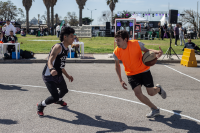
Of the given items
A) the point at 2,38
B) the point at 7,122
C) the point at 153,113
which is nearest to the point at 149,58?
the point at 153,113

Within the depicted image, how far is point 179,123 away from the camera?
173 inches

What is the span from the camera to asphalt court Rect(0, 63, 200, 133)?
13.7 feet

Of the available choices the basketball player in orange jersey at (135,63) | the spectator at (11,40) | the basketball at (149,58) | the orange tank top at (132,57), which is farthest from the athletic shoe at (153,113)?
the spectator at (11,40)

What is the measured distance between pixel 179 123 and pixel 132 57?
1.45 meters

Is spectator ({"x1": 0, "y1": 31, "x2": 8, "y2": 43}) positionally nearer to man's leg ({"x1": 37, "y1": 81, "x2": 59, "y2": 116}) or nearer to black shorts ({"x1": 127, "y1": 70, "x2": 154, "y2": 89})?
→ man's leg ({"x1": 37, "y1": 81, "x2": 59, "y2": 116})

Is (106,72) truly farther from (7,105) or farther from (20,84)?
(7,105)

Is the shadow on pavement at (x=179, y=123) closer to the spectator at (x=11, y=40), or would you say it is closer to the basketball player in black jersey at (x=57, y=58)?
the basketball player in black jersey at (x=57, y=58)

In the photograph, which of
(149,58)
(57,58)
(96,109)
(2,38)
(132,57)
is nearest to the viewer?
(149,58)

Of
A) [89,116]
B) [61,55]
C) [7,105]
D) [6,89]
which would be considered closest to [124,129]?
[89,116]

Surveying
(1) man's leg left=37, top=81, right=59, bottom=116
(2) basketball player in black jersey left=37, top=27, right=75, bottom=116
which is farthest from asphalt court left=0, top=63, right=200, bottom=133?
(2) basketball player in black jersey left=37, top=27, right=75, bottom=116

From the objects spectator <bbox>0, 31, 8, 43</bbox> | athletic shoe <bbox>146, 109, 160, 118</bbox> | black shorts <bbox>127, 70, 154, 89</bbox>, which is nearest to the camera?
black shorts <bbox>127, 70, 154, 89</bbox>

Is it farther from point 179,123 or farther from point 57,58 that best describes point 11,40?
point 179,123

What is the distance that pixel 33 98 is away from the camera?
236 inches

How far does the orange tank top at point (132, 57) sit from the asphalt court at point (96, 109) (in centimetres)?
93
